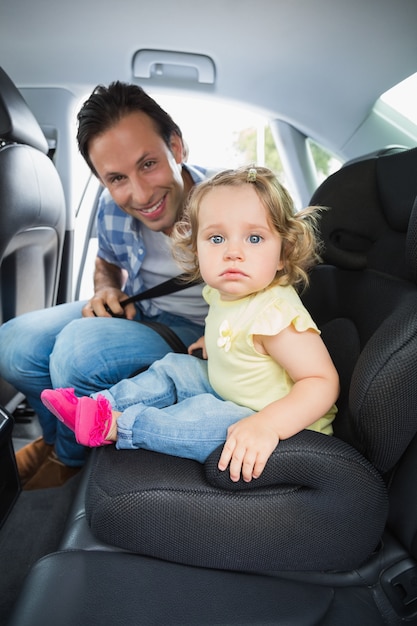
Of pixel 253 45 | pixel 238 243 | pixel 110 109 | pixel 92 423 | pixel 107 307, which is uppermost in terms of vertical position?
pixel 253 45

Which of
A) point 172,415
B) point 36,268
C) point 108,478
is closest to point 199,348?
point 172,415

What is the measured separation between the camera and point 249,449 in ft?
3.15

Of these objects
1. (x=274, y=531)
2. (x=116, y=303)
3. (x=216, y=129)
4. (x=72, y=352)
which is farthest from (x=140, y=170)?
(x=216, y=129)

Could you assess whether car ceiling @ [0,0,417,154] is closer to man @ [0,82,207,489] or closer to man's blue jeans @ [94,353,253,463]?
man @ [0,82,207,489]

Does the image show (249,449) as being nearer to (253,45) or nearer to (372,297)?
(372,297)

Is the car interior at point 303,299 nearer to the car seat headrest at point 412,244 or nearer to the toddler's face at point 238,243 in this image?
Answer: the car seat headrest at point 412,244

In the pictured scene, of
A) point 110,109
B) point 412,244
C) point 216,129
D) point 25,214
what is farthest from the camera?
point 216,129

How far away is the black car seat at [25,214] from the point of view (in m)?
1.82

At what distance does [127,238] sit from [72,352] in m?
0.56

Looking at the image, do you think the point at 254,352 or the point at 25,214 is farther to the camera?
the point at 25,214

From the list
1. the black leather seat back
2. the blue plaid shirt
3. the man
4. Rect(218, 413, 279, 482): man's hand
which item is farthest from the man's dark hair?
Rect(218, 413, 279, 482): man's hand

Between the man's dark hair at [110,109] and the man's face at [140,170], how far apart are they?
20mm

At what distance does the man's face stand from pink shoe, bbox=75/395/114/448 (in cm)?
75

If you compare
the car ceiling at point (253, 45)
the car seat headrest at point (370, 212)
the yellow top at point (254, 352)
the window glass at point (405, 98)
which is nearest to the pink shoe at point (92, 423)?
the yellow top at point (254, 352)
